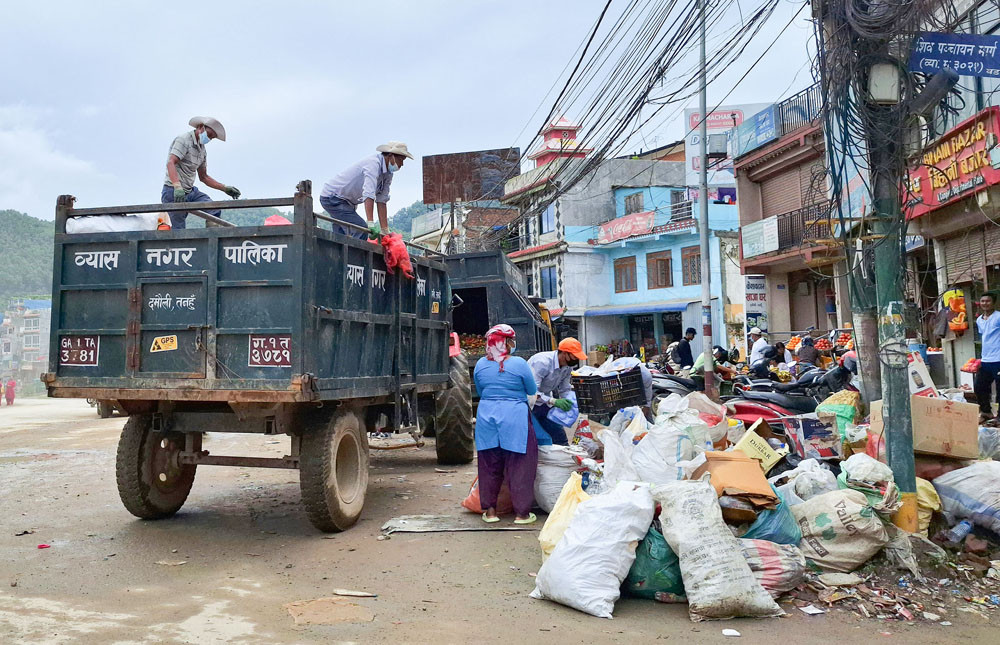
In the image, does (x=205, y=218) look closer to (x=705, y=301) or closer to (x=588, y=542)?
(x=588, y=542)

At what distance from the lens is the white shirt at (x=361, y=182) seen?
6707mm

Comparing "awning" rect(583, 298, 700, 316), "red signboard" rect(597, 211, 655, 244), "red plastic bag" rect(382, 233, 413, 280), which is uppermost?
"red signboard" rect(597, 211, 655, 244)

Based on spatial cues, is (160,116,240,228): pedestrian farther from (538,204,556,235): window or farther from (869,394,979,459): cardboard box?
(538,204,556,235): window

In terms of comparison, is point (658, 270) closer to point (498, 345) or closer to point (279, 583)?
point (498, 345)

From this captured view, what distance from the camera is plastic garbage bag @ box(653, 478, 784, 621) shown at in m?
3.74

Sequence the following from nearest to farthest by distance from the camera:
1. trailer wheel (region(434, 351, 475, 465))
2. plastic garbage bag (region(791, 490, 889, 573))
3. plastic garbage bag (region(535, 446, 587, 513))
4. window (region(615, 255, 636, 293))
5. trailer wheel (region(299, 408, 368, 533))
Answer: plastic garbage bag (region(791, 490, 889, 573)), trailer wheel (region(299, 408, 368, 533)), plastic garbage bag (region(535, 446, 587, 513)), trailer wheel (region(434, 351, 475, 465)), window (region(615, 255, 636, 293))

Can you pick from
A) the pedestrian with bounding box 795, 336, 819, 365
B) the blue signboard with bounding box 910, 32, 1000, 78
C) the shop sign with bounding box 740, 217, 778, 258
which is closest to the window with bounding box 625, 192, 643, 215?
the shop sign with bounding box 740, 217, 778, 258

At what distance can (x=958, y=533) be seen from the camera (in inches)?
184

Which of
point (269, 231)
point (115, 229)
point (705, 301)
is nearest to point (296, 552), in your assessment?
point (269, 231)

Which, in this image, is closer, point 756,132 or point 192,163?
point 192,163

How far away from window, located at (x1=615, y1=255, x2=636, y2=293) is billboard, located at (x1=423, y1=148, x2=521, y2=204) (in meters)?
6.40

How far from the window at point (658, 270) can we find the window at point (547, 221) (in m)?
5.11

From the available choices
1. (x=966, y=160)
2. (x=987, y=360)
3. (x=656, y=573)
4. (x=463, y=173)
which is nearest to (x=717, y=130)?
(x=463, y=173)

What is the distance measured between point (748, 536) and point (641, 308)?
2779 cm
